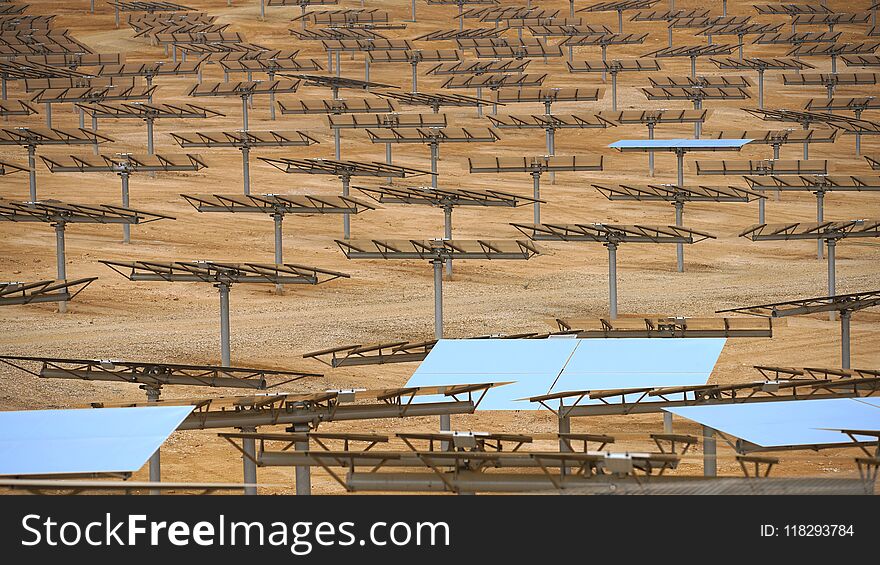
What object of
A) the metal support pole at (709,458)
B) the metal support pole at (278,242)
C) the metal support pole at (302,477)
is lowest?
the metal support pole at (302,477)

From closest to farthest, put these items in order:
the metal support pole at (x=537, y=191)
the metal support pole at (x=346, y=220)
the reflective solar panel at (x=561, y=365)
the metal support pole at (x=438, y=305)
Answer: the reflective solar panel at (x=561, y=365) < the metal support pole at (x=438, y=305) < the metal support pole at (x=346, y=220) < the metal support pole at (x=537, y=191)

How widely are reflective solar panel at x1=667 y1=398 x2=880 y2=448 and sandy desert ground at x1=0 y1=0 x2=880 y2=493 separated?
0.54 m

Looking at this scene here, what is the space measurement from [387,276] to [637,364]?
78.3ft

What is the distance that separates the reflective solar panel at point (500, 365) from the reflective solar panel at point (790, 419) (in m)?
3.73

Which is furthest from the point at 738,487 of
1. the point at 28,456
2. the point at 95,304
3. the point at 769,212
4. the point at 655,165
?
the point at 655,165

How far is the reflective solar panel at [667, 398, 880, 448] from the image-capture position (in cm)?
2016

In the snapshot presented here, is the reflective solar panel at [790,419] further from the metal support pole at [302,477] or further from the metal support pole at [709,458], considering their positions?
the metal support pole at [302,477]

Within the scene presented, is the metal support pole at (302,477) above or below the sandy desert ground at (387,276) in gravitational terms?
below

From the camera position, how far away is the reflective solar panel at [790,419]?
20156mm

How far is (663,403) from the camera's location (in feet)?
83.0

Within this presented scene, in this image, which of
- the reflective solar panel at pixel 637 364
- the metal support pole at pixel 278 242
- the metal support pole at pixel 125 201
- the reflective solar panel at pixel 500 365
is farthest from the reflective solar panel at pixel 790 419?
the metal support pole at pixel 125 201

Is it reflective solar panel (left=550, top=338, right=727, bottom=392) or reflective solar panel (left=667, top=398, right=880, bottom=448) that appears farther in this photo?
reflective solar panel (left=550, top=338, right=727, bottom=392)

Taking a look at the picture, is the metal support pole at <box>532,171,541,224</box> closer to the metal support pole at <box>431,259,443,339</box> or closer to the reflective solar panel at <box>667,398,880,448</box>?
the metal support pole at <box>431,259,443,339</box>
